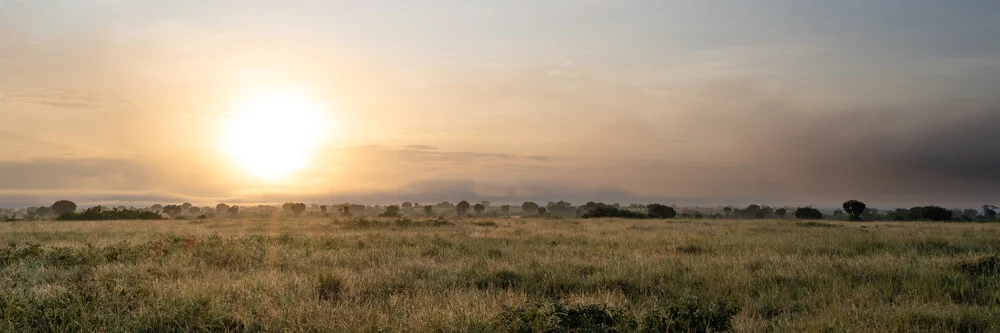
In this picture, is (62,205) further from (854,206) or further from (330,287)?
(854,206)

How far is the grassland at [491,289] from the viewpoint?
7137 millimetres

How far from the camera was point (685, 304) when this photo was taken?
7324mm

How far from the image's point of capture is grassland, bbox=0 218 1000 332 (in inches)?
281

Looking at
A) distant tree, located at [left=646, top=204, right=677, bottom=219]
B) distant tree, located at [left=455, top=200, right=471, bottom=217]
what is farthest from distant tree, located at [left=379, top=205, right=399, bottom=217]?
distant tree, located at [left=455, top=200, right=471, bottom=217]

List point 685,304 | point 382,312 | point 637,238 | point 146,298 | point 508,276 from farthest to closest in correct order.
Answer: point 637,238
point 508,276
point 146,298
point 382,312
point 685,304

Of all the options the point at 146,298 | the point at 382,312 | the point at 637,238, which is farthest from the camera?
the point at 637,238

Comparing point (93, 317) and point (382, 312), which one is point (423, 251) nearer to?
point (382, 312)

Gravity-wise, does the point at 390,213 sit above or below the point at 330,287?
above

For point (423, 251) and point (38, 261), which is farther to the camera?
point (423, 251)

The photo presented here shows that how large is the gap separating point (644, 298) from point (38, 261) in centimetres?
1394

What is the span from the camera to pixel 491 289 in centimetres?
995

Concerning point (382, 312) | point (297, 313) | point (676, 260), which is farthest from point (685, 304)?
point (676, 260)

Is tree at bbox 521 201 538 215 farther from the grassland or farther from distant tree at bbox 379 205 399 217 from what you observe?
the grassland

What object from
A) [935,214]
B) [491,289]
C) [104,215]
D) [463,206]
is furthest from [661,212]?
[463,206]
